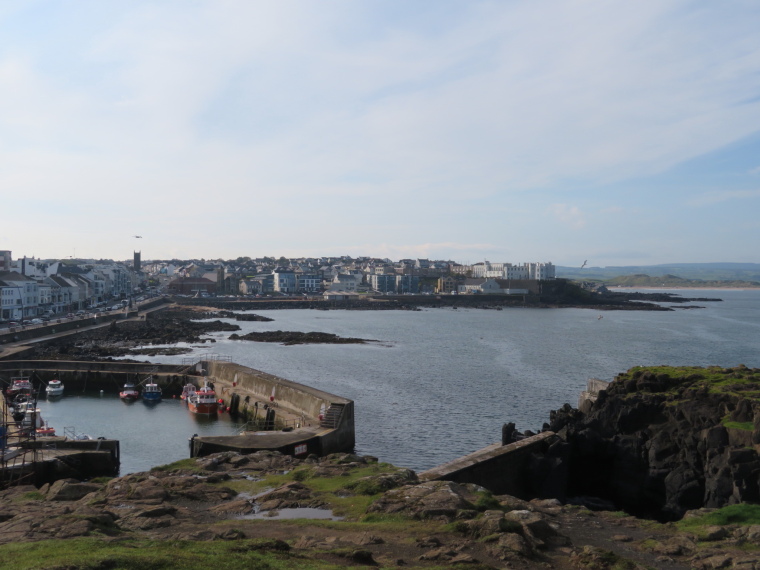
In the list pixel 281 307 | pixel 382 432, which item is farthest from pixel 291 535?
pixel 281 307

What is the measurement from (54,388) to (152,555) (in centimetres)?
3652

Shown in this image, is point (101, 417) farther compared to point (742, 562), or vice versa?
point (101, 417)

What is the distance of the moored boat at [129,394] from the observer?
42312 millimetres

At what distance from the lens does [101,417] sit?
37.4 metres

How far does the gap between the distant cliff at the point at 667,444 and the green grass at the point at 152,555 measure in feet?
46.4

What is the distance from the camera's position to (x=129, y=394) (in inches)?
1671

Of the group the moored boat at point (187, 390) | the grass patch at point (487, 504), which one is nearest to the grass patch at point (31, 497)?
the grass patch at point (487, 504)

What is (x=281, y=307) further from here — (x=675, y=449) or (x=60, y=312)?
(x=675, y=449)

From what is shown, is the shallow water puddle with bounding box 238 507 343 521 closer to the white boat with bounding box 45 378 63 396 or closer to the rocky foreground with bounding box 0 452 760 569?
the rocky foreground with bounding box 0 452 760 569

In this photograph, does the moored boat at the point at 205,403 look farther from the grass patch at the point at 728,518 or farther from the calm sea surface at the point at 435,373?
the grass patch at the point at 728,518

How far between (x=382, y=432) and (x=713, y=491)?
15.6 metres

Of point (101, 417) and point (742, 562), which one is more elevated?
point (742, 562)

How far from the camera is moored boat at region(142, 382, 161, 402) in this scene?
41.9 meters

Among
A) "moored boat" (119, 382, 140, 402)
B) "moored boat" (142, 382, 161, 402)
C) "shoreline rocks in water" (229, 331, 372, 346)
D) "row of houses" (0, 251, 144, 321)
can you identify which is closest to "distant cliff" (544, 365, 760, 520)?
"moored boat" (142, 382, 161, 402)
